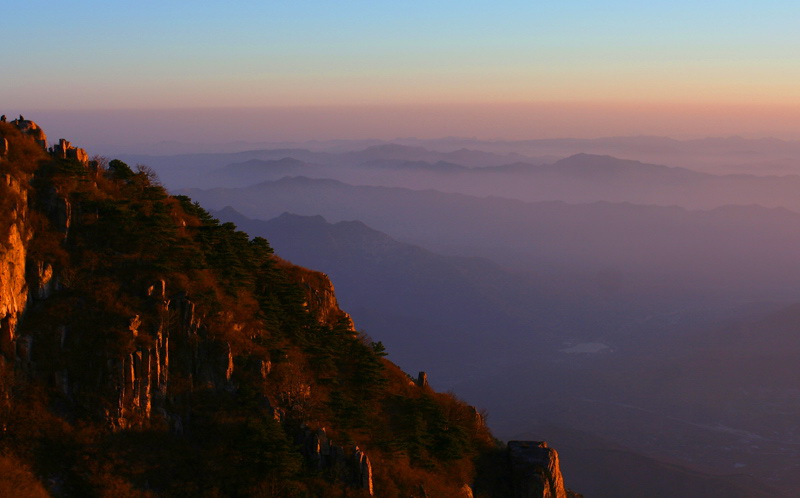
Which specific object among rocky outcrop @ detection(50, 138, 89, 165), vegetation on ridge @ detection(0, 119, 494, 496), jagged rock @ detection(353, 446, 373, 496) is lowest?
jagged rock @ detection(353, 446, 373, 496)

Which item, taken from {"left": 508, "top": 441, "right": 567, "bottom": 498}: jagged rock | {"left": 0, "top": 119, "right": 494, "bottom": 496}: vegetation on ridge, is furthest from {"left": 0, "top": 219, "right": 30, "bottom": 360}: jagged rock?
{"left": 508, "top": 441, "right": 567, "bottom": 498}: jagged rock

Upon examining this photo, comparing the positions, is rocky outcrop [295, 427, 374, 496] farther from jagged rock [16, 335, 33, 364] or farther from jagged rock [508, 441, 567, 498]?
jagged rock [16, 335, 33, 364]

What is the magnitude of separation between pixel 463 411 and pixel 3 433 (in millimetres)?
36837

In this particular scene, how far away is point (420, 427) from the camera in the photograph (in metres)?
58.1

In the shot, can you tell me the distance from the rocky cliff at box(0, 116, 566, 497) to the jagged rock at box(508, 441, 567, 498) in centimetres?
28

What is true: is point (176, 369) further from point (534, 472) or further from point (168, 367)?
point (534, 472)

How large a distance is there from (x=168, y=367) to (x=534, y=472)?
3046cm

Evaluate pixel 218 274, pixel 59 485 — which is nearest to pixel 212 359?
pixel 218 274

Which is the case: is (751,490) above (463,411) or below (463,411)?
below

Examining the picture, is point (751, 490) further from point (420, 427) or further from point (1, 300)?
point (1, 300)

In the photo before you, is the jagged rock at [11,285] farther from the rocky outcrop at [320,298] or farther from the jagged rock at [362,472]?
the jagged rock at [362,472]

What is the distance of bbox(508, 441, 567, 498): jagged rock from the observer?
60062mm

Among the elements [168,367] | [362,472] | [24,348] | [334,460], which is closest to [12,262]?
[24,348]

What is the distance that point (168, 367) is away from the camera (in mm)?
48469
